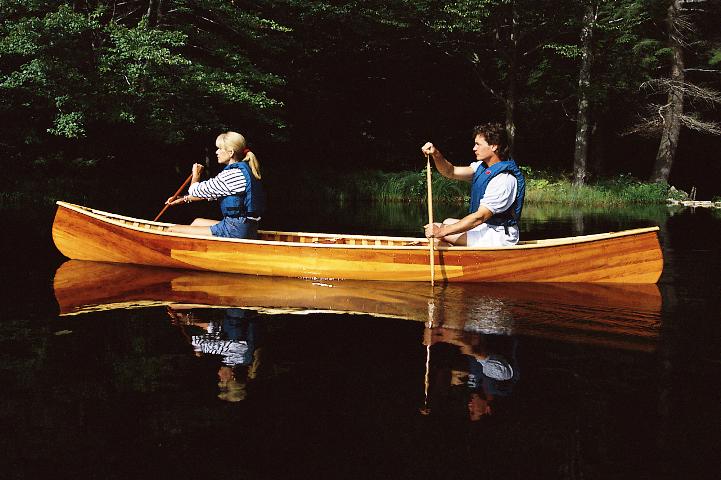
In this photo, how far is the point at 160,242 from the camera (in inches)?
289

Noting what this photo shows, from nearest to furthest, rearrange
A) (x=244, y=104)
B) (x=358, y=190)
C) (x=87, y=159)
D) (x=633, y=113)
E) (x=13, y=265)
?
(x=13, y=265)
(x=244, y=104)
(x=87, y=159)
(x=358, y=190)
(x=633, y=113)

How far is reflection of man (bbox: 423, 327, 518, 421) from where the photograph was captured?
3596 mm

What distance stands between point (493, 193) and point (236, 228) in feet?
8.12

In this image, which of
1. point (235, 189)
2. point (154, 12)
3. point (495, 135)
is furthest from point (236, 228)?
point (154, 12)

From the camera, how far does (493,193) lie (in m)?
6.37

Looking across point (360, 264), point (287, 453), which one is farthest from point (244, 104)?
point (287, 453)

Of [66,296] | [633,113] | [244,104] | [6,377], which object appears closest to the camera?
[6,377]

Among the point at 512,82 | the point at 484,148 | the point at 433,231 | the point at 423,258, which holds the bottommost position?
the point at 423,258

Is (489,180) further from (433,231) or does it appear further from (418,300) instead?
(418,300)

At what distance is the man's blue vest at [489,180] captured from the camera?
6391 mm

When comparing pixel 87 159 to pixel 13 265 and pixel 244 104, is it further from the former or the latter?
pixel 13 265

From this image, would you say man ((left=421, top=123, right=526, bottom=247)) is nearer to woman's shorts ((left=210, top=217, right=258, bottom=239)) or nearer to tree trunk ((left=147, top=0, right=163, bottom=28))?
woman's shorts ((left=210, top=217, right=258, bottom=239))

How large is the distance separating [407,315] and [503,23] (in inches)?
678

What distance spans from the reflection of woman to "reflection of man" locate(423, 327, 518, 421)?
109 cm
